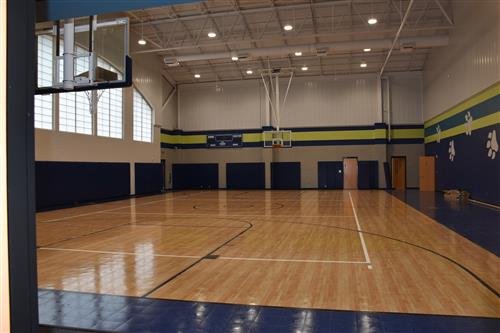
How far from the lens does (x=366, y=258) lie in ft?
22.2

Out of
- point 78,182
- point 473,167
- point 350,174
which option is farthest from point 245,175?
point 473,167

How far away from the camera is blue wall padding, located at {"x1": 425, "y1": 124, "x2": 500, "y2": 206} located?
45.5 feet

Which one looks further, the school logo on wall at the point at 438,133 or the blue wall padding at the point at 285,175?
the blue wall padding at the point at 285,175

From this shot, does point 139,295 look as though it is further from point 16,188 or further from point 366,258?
point 366,258

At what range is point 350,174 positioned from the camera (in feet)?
87.5

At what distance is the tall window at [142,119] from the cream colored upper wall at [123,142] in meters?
0.30

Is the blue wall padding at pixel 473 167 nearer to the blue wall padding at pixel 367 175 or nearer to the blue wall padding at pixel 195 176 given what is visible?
the blue wall padding at pixel 367 175

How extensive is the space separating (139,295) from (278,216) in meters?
8.12

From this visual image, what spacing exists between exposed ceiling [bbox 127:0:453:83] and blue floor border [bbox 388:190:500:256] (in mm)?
7413

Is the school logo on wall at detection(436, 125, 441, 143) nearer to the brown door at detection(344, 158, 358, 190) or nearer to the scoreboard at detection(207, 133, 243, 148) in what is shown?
the brown door at detection(344, 158, 358, 190)

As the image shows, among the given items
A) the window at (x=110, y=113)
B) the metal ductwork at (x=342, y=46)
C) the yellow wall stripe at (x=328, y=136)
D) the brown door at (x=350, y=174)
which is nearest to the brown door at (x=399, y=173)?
the yellow wall stripe at (x=328, y=136)

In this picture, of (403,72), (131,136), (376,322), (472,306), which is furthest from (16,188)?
(403,72)

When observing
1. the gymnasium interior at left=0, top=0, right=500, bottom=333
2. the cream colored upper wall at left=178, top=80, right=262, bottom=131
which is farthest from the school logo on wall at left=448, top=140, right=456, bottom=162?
the cream colored upper wall at left=178, top=80, right=262, bottom=131

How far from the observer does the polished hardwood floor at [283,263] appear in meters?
4.79
